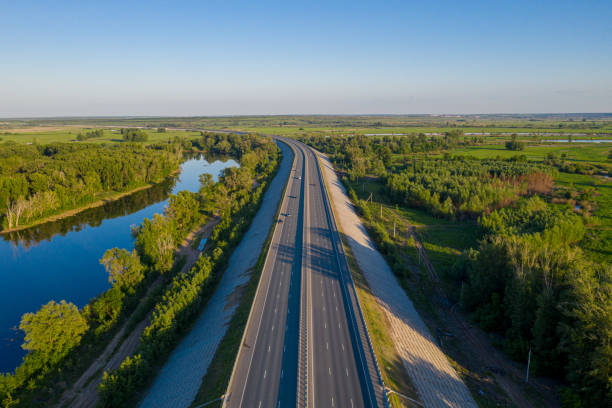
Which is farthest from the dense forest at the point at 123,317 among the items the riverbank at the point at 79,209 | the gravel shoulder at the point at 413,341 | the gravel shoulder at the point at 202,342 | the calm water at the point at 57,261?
the riverbank at the point at 79,209

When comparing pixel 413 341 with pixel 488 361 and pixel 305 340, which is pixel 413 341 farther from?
pixel 305 340

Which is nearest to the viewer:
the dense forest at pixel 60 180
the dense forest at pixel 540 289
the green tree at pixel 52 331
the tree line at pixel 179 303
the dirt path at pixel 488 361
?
the dense forest at pixel 540 289

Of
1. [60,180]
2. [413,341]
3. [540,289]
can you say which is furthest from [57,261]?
[540,289]

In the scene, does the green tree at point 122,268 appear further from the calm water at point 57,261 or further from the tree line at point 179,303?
the calm water at point 57,261

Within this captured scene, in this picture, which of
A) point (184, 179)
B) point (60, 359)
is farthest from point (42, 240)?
point (184, 179)

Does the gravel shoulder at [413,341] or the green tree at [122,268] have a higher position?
the green tree at [122,268]

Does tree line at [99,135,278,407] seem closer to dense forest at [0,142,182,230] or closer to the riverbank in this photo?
the riverbank

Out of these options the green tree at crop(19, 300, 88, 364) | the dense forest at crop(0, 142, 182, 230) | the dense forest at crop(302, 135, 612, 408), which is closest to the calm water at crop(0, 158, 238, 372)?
the dense forest at crop(0, 142, 182, 230)
